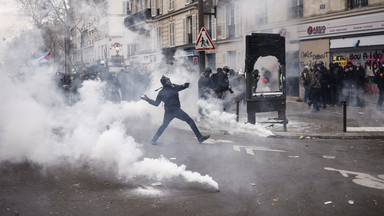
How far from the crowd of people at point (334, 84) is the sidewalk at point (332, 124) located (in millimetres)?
352

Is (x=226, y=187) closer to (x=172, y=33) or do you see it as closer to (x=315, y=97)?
(x=315, y=97)

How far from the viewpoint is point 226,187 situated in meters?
5.15

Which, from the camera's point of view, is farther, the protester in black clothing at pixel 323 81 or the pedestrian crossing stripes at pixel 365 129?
the protester in black clothing at pixel 323 81

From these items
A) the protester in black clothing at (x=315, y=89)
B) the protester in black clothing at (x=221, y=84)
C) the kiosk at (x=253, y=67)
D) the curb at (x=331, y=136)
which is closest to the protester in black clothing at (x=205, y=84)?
the protester in black clothing at (x=221, y=84)

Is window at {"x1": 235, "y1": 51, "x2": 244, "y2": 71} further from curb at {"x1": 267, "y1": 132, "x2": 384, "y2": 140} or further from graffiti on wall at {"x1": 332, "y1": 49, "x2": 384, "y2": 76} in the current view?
curb at {"x1": 267, "y1": 132, "x2": 384, "y2": 140}

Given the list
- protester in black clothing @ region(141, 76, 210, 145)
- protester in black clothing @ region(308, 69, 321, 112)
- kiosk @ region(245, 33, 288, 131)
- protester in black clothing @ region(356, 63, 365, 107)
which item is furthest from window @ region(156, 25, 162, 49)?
protester in black clothing @ region(141, 76, 210, 145)

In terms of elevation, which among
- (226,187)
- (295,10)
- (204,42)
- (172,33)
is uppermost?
(172,33)

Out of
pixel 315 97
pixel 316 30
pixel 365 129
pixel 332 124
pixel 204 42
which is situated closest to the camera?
pixel 365 129

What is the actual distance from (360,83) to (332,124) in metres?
4.21

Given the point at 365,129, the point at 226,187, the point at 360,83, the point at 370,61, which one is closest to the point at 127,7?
the point at 360,83

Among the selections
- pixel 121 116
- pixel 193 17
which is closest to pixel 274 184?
pixel 121 116

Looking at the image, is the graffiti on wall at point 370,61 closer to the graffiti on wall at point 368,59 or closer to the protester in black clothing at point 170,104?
the graffiti on wall at point 368,59

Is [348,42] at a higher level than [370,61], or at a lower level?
higher

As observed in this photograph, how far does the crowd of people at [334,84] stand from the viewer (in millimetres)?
13352
